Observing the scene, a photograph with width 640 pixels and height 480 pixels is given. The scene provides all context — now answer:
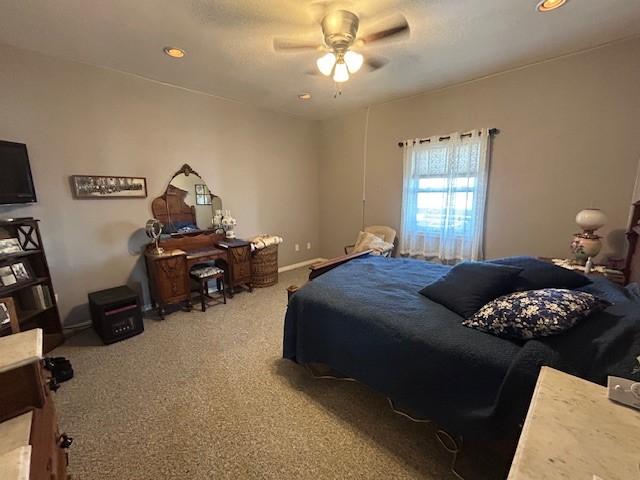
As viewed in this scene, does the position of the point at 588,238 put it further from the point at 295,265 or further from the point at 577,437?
the point at 295,265

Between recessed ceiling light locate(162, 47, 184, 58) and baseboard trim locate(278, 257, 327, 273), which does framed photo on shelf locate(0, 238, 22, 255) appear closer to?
recessed ceiling light locate(162, 47, 184, 58)

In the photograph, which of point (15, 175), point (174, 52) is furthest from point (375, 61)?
point (15, 175)

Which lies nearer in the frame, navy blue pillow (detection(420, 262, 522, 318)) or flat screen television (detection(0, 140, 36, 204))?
navy blue pillow (detection(420, 262, 522, 318))

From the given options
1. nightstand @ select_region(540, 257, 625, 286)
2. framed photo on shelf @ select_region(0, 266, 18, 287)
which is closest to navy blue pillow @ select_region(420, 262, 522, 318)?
nightstand @ select_region(540, 257, 625, 286)

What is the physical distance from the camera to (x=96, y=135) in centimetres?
280

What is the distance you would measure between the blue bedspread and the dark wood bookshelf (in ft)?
7.38

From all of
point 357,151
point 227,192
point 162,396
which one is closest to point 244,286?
point 227,192

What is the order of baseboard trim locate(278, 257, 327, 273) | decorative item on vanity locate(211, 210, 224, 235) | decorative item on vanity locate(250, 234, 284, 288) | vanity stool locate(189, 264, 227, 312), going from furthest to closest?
baseboard trim locate(278, 257, 327, 273) → decorative item on vanity locate(250, 234, 284, 288) → decorative item on vanity locate(211, 210, 224, 235) → vanity stool locate(189, 264, 227, 312)

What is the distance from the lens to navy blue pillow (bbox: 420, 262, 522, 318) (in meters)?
1.62

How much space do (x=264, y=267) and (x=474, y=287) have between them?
2948 mm

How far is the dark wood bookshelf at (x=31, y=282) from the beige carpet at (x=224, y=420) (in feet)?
0.75

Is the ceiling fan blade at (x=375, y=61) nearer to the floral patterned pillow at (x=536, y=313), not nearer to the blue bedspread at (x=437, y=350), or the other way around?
the blue bedspread at (x=437, y=350)

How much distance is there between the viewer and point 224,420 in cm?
171

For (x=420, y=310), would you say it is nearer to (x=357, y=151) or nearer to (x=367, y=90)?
(x=367, y=90)
